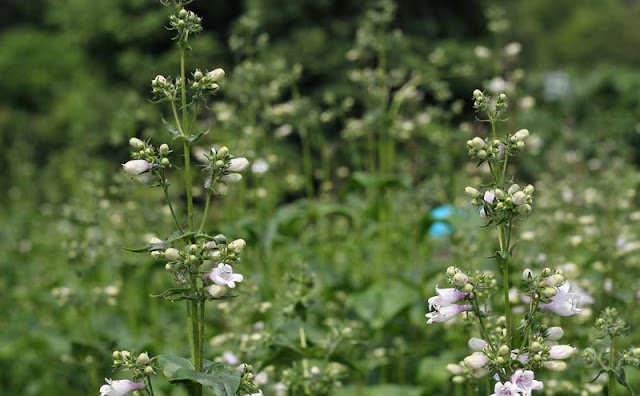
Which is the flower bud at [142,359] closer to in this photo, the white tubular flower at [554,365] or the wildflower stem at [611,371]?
the white tubular flower at [554,365]

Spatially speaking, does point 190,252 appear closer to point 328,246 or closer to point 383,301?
point 383,301

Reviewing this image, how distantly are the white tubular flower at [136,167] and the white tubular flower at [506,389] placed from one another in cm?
124

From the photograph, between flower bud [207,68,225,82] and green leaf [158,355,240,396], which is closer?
green leaf [158,355,240,396]

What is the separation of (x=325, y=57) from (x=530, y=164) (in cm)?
472

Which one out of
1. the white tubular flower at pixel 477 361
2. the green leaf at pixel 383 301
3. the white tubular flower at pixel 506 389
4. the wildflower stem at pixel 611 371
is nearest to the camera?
the white tubular flower at pixel 506 389

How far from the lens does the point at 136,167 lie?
8.11 ft

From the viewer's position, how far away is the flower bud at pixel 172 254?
2.40m

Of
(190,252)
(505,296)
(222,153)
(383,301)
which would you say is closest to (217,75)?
(222,153)

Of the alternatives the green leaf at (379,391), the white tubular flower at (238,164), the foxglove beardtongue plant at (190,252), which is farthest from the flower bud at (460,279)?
the green leaf at (379,391)

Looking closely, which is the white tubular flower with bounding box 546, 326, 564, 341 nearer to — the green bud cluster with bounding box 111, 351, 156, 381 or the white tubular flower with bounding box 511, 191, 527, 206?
the white tubular flower with bounding box 511, 191, 527, 206

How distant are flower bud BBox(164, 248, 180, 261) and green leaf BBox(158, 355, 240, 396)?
304 millimetres

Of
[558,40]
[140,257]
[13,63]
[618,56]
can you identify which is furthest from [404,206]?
[558,40]

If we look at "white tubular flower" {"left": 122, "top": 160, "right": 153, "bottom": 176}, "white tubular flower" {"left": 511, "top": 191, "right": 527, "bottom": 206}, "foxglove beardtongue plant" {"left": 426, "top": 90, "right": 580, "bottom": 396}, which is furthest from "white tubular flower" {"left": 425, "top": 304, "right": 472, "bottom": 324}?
"white tubular flower" {"left": 122, "top": 160, "right": 153, "bottom": 176}

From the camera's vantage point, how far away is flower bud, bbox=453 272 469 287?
7.70 ft
